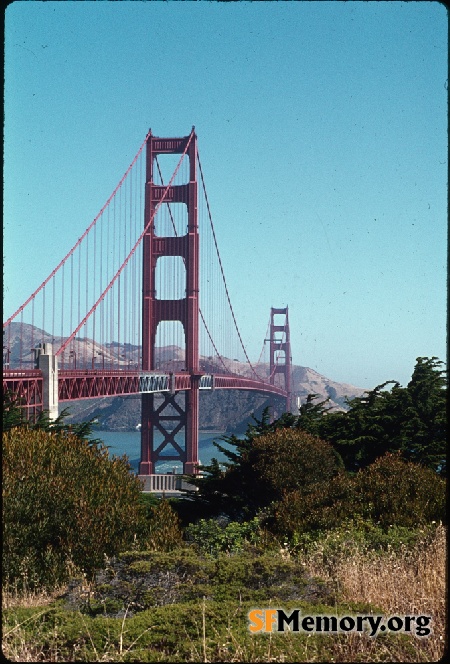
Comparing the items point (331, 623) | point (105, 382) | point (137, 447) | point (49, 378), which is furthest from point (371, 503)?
point (137, 447)

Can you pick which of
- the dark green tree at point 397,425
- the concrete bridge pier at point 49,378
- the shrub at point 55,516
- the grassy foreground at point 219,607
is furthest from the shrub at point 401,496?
the concrete bridge pier at point 49,378

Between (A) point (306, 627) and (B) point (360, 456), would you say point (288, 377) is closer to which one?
(B) point (360, 456)

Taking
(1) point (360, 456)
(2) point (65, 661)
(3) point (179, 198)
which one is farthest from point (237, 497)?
(3) point (179, 198)

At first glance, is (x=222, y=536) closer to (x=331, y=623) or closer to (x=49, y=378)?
(x=331, y=623)

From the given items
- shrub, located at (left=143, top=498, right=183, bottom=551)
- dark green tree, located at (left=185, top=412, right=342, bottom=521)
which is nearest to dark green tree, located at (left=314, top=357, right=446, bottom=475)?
dark green tree, located at (left=185, top=412, right=342, bottom=521)

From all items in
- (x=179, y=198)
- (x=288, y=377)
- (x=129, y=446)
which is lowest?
(x=129, y=446)

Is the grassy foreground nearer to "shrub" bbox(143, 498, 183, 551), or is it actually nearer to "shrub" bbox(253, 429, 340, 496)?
"shrub" bbox(143, 498, 183, 551)
